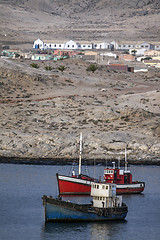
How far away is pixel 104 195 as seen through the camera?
64.4 metres

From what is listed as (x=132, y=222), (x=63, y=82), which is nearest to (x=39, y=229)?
(x=132, y=222)

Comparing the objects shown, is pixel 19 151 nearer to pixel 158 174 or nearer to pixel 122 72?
pixel 158 174

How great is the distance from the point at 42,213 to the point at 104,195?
7.16 meters

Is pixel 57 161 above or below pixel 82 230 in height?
below

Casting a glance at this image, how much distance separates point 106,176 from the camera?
81000 mm

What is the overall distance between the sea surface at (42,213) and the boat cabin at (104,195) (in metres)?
1.78

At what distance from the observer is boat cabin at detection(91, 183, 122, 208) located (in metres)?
64.3

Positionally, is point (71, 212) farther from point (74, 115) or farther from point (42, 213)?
point (74, 115)

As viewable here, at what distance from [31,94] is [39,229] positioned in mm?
76146

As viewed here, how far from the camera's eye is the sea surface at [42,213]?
6150cm

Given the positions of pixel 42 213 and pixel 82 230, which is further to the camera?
pixel 42 213

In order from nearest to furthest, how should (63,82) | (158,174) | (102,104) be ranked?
(158,174) → (102,104) → (63,82)

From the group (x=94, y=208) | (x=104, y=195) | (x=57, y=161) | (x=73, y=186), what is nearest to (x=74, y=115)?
(x=57, y=161)

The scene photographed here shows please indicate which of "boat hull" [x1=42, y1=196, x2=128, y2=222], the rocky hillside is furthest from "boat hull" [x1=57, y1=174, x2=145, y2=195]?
the rocky hillside
